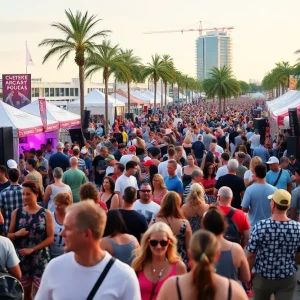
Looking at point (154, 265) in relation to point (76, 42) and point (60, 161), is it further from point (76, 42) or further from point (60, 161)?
point (76, 42)

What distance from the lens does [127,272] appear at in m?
3.43

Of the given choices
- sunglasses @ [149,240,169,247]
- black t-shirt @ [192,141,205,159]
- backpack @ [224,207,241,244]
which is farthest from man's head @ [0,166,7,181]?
black t-shirt @ [192,141,205,159]

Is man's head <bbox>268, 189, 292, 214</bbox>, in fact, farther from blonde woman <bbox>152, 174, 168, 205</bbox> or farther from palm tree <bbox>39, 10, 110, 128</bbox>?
A: palm tree <bbox>39, 10, 110, 128</bbox>

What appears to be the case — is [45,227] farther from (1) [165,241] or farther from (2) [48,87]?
(2) [48,87]

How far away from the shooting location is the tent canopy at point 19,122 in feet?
59.3

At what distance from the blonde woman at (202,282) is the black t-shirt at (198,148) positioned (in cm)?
1249

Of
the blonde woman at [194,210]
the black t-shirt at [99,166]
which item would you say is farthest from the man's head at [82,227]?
the black t-shirt at [99,166]

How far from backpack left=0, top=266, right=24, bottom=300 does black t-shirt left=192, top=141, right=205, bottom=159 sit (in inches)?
440

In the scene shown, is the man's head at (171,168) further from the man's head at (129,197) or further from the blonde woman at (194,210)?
the man's head at (129,197)

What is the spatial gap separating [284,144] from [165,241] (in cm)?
1510

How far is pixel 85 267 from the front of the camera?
3389 mm

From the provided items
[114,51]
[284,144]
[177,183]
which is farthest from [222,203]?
[114,51]

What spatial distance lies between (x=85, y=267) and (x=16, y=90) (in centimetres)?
2754

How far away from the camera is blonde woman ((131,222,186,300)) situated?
4656mm
